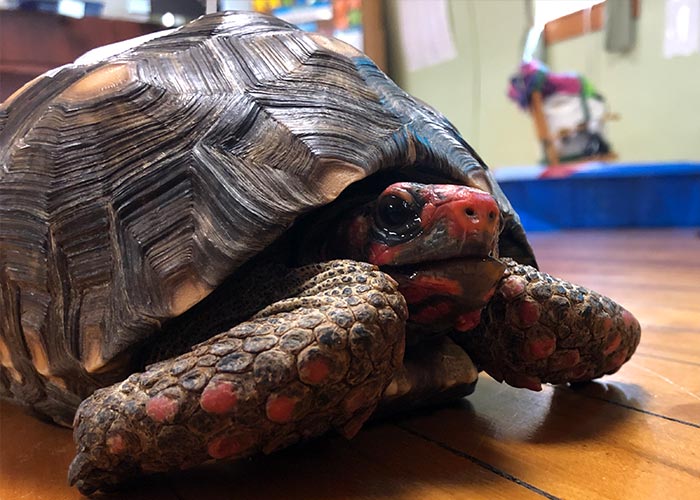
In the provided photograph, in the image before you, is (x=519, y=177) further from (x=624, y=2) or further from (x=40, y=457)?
(x=40, y=457)

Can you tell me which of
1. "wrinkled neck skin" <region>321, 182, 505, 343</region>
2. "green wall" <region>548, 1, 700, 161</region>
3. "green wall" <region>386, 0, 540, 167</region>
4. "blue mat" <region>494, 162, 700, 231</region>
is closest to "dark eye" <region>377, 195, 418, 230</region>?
"wrinkled neck skin" <region>321, 182, 505, 343</region>

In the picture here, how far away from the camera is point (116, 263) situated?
1.28 metres

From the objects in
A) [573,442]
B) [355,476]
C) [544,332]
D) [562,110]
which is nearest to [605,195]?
[562,110]

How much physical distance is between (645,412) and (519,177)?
4.98m

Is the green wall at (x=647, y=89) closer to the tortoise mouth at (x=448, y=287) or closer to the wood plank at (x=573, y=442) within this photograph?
the wood plank at (x=573, y=442)

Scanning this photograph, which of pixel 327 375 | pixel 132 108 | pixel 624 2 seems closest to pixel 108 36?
pixel 132 108

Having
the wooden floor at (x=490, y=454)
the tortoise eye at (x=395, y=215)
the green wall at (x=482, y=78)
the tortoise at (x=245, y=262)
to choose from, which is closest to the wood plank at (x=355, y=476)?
the wooden floor at (x=490, y=454)

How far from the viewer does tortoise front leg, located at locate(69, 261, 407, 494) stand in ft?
3.44

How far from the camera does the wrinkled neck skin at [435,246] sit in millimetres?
1201

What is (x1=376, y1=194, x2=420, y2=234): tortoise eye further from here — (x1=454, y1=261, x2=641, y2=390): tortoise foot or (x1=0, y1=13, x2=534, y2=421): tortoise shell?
(x1=454, y1=261, x2=641, y2=390): tortoise foot

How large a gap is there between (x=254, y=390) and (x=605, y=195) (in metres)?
→ 5.98

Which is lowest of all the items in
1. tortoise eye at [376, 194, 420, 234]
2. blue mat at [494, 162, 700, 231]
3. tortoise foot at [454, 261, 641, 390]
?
blue mat at [494, 162, 700, 231]

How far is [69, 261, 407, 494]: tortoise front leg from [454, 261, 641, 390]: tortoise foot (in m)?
0.46

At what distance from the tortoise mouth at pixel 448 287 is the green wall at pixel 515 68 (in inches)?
214
